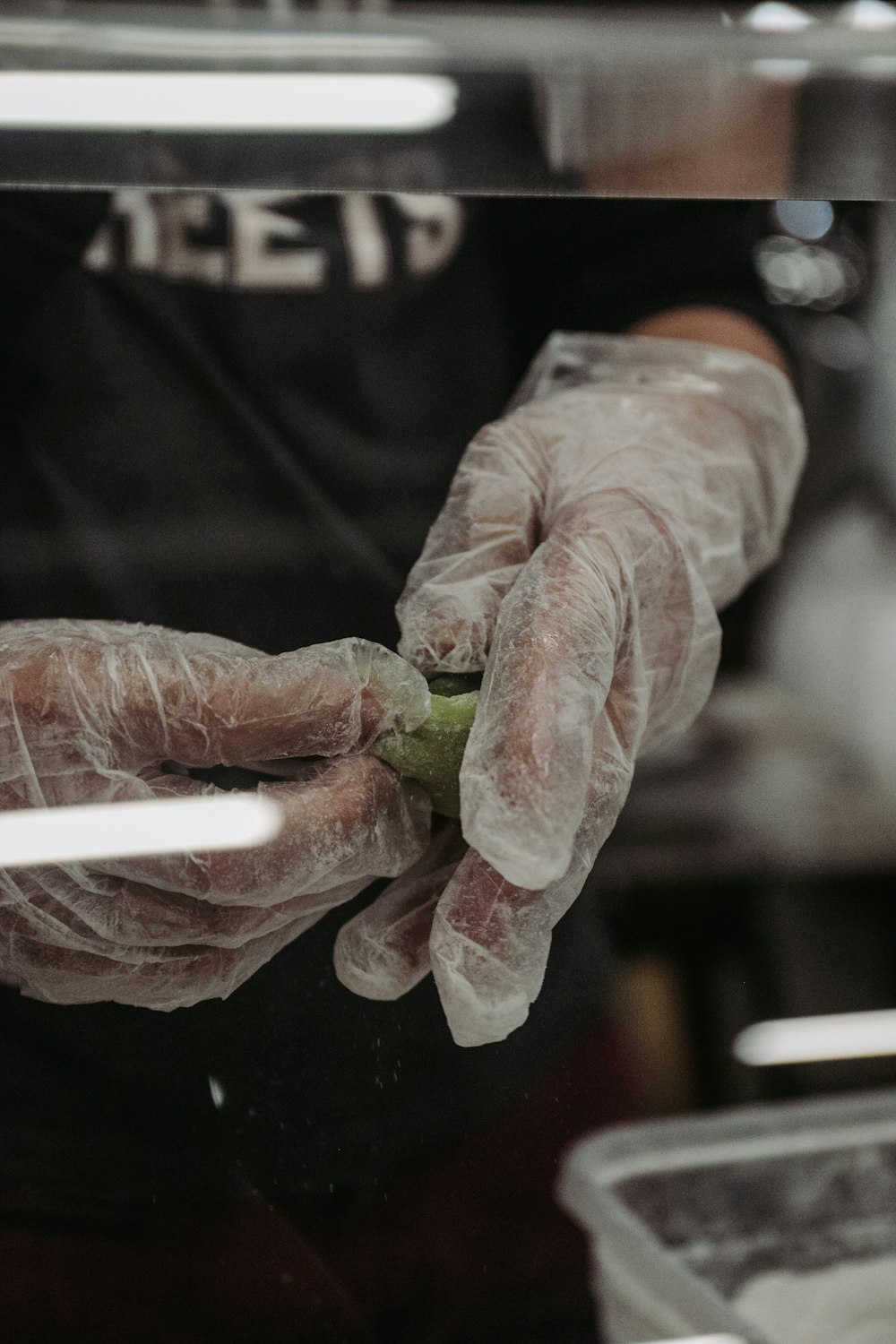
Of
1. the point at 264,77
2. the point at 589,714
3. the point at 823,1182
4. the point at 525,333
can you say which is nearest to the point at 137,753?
the point at 589,714

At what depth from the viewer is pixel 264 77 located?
A: 1.81 feet

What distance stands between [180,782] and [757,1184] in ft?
2.84

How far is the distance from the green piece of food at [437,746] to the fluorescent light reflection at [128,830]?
0.06m

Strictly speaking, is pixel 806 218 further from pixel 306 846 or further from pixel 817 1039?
pixel 817 1039

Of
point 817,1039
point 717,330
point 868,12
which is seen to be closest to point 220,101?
point 717,330

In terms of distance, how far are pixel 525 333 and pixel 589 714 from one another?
17.6 inches

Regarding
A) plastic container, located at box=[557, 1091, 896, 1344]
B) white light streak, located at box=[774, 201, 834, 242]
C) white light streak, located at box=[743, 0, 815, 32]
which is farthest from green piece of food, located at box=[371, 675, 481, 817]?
white light streak, located at box=[743, 0, 815, 32]

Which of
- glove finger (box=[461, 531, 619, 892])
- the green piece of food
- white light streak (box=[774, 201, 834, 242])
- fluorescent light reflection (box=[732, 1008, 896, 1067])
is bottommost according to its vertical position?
fluorescent light reflection (box=[732, 1008, 896, 1067])

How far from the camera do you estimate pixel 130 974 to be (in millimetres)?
507

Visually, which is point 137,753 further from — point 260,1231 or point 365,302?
point 365,302

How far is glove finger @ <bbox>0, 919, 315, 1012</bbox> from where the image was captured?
0.51 meters

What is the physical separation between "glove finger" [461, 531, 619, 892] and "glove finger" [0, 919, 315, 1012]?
0.16m

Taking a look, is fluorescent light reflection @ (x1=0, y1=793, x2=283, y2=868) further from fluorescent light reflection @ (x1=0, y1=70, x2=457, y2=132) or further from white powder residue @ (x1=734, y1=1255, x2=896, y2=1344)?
white powder residue @ (x1=734, y1=1255, x2=896, y2=1344)

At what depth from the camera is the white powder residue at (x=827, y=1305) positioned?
90cm
